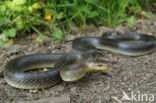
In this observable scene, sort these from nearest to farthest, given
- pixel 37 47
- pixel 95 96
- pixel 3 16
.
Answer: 1. pixel 95 96
2. pixel 3 16
3. pixel 37 47

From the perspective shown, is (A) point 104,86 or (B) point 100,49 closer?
(A) point 104,86

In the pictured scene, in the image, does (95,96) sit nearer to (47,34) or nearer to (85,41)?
(85,41)

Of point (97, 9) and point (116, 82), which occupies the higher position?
point (97, 9)

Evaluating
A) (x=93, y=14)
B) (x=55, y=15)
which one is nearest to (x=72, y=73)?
(x=55, y=15)

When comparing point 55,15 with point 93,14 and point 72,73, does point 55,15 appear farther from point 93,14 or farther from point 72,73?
point 72,73

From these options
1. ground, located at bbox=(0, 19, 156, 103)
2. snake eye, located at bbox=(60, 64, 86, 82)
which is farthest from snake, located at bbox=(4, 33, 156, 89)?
ground, located at bbox=(0, 19, 156, 103)

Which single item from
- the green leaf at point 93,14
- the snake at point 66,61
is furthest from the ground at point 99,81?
the green leaf at point 93,14

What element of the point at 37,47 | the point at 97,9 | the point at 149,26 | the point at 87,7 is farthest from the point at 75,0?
the point at 149,26
